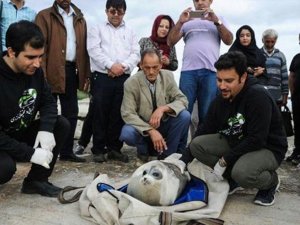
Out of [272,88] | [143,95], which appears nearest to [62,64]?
[143,95]

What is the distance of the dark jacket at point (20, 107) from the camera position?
3227mm

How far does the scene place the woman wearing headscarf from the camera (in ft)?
16.7

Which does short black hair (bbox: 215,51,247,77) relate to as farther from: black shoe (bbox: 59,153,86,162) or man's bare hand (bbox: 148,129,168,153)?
black shoe (bbox: 59,153,86,162)

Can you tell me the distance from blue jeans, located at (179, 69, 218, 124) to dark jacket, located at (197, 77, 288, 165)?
1.15m

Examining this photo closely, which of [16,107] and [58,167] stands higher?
[16,107]

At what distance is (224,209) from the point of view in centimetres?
328

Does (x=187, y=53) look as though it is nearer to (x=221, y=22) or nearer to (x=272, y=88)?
(x=221, y=22)

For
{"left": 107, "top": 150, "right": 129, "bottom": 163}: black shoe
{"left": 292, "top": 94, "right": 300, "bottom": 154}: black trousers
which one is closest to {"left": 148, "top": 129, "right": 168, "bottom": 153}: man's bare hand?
{"left": 107, "top": 150, "right": 129, "bottom": 163}: black shoe

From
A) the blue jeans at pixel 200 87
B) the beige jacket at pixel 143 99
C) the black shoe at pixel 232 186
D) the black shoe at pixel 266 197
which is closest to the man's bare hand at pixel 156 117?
the beige jacket at pixel 143 99

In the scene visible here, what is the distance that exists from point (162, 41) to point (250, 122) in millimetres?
2127

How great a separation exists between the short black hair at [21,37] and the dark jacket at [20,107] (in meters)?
0.19

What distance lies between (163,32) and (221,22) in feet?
2.41

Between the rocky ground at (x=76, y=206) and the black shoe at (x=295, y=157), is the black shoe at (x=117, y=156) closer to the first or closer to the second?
the rocky ground at (x=76, y=206)

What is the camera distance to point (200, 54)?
4.79 meters
